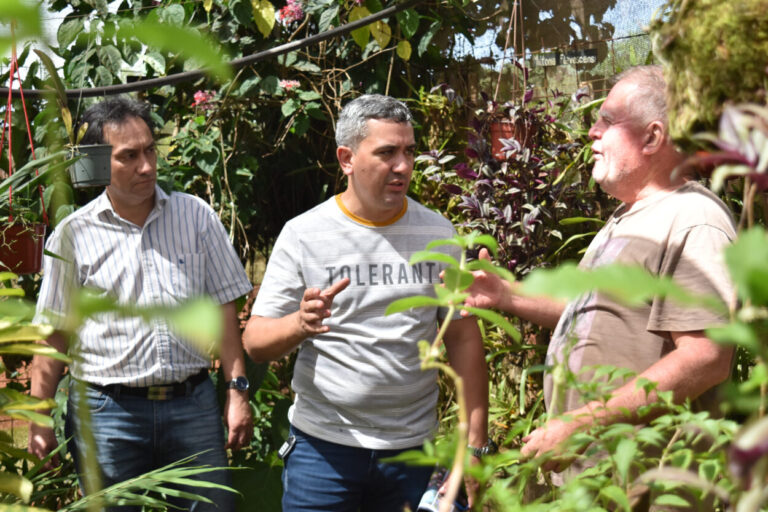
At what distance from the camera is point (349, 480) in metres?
2.08

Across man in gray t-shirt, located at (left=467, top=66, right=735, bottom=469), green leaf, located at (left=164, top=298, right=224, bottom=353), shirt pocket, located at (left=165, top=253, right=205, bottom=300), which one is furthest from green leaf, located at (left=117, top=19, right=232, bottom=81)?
shirt pocket, located at (left=165, top=253, right=205, bottom=300)

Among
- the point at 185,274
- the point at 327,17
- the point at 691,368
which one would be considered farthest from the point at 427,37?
the point at 691,368

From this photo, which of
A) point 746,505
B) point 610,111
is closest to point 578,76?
point 610,111

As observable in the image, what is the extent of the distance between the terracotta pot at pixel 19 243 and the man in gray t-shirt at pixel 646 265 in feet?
3.96

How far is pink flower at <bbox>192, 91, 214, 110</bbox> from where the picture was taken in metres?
3.57

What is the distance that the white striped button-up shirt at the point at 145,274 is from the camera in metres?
2.32

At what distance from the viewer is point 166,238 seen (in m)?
2.47

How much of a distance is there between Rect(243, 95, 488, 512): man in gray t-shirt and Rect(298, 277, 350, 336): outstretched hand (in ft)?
0.44

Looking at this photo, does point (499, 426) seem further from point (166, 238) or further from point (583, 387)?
point (583, 387)

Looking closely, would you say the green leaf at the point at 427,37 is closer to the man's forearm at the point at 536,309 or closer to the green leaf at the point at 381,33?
the green leaf at the point at 381,33

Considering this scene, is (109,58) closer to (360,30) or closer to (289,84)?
(289,84)

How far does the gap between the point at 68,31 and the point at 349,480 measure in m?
2.59

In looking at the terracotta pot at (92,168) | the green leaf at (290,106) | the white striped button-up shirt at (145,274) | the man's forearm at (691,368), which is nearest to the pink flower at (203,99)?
the green leaf at (290,106)

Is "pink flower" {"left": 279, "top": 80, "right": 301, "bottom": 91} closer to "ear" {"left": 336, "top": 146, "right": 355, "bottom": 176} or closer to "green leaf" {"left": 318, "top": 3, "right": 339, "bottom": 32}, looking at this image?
"green leaf" {"left": 318, "top": 3, "right": 339, "bottom": 32}
